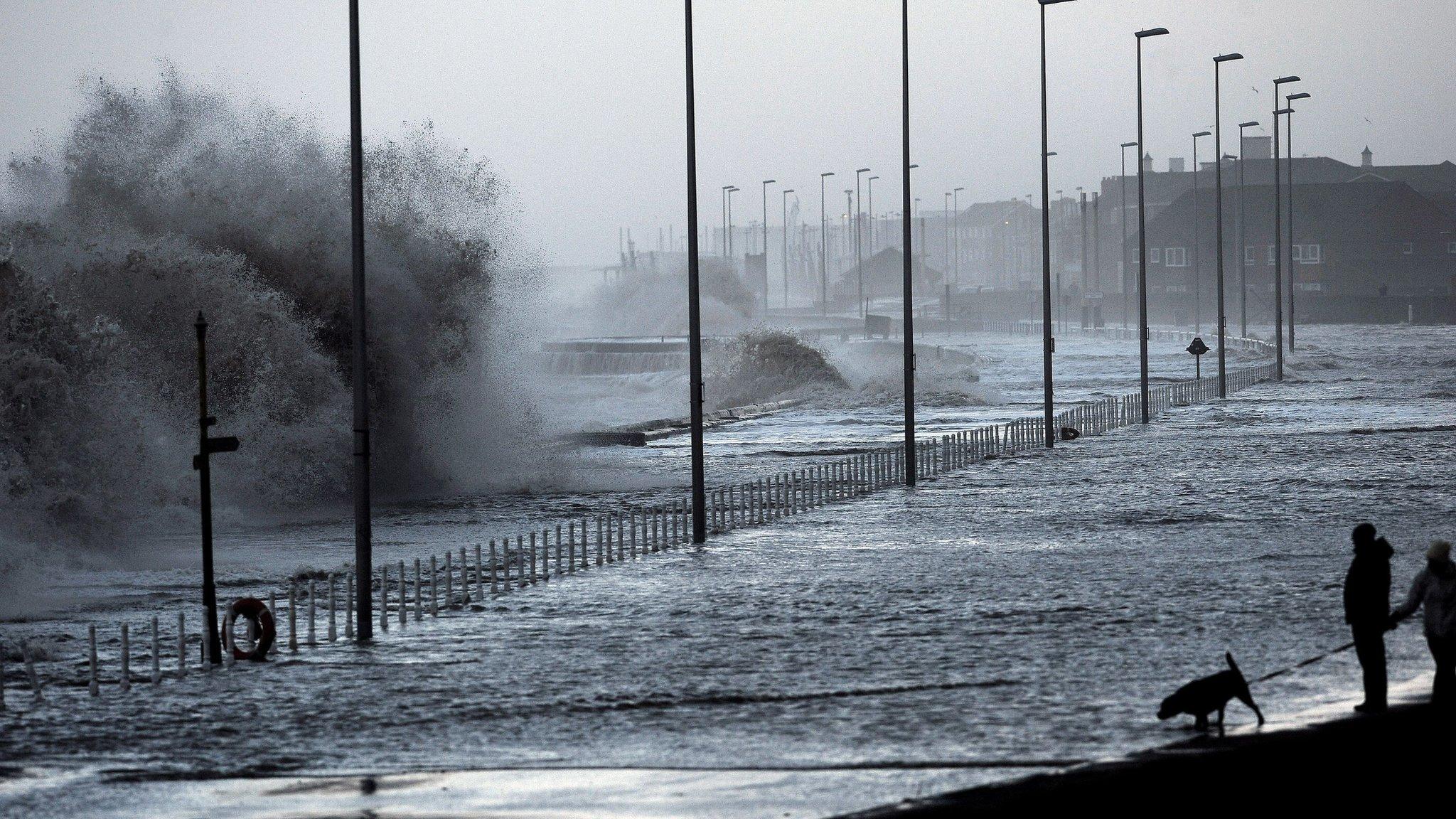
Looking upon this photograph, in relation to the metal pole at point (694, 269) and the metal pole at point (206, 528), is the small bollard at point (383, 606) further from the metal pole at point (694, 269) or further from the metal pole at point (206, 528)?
the metal pole at point (694, 269)

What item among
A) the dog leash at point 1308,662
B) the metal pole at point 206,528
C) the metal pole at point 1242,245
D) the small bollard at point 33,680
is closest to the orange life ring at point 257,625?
the metal pole at point 206,528

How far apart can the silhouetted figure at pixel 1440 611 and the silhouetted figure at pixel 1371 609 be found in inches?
6.2

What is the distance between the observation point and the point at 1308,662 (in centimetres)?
1792

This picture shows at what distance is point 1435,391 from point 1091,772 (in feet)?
210

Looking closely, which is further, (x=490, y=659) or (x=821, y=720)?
(x=490, y=659)

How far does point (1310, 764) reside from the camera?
511 inches

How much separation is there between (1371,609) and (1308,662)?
3280 millimetres

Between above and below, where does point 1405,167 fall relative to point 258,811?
above

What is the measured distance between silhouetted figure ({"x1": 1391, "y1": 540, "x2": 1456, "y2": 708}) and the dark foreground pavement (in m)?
0.48

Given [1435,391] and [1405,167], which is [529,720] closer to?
[1435,391]

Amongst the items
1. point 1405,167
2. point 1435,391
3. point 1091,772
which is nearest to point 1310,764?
point 1091,772

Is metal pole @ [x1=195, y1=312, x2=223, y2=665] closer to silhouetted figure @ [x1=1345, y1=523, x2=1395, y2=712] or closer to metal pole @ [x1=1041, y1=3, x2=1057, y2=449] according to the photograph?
silhouetted figure @ [x1=1345, y1=523, x2=1395, y2=712]

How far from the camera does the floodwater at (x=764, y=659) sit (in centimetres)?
1395

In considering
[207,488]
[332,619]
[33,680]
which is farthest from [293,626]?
[33,680]
